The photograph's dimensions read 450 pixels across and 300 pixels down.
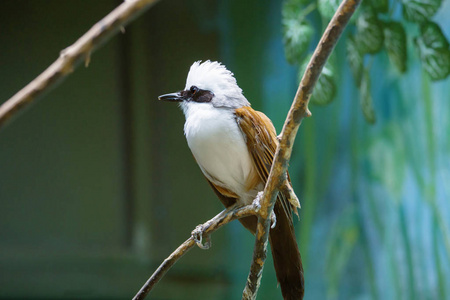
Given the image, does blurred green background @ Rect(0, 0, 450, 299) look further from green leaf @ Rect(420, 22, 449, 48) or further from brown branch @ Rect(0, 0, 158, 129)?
brown branch @ Rect(0, 0, 158, 129)

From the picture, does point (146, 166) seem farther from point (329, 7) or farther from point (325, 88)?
point (329, 7)

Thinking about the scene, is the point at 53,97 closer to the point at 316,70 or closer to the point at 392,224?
the point at 392,224

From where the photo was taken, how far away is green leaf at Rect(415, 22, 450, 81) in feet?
5.16

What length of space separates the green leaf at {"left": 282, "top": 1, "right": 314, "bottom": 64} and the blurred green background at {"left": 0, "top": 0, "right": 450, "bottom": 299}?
0.81m

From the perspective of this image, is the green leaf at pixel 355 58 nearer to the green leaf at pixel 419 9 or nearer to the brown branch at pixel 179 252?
the green leaf at pixel 419 9

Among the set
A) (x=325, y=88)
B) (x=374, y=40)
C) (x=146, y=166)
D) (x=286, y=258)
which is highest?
(x=374, y=40)

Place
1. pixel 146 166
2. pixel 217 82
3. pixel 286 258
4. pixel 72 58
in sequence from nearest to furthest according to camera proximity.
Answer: pixel 72 58 < pixel 286 258 < pixel 217 82 < pixel 146 166

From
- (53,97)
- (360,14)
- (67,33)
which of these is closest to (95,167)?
(53,97)

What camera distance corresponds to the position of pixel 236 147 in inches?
52.7

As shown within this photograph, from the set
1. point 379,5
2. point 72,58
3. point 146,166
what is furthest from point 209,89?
point 146,166

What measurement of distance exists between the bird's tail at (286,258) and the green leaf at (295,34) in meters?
0.53

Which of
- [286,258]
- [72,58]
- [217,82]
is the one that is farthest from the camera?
[217,82]

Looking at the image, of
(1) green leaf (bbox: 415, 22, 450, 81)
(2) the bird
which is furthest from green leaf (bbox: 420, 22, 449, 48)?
(2) the bird

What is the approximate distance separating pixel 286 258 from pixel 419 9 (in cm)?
87
